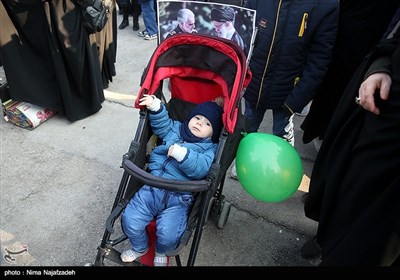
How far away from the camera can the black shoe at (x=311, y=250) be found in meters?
2.41

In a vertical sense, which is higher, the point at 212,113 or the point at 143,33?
the point at 212,113

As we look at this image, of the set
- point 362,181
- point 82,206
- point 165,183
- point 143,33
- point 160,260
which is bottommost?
point 82,206

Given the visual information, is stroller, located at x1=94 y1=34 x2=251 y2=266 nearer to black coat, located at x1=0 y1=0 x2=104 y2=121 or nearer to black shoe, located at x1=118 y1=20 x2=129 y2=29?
black coat, located at x1=0 y1=0 x2=104 y2=121

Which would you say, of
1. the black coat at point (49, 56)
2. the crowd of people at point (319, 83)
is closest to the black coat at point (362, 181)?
the crowd of people at point (319, 83)

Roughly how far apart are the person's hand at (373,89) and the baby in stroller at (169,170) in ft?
3.01

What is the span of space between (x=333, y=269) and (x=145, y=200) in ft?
3.63

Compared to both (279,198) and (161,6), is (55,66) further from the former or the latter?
(279,198)

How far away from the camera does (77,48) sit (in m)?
3.26

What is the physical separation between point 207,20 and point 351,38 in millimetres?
1169

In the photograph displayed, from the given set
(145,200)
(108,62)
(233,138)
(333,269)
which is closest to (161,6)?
(233,138)

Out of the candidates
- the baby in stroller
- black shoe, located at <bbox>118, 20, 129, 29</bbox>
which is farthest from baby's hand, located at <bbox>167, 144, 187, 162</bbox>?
black shoe, located at <bbox>118, 20, 129, 29</bbox>

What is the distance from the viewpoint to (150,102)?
6.90 feet

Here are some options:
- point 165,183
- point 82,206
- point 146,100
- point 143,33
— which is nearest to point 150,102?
point 146,100

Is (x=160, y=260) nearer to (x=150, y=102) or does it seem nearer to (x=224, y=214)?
(x=224, y=214)
